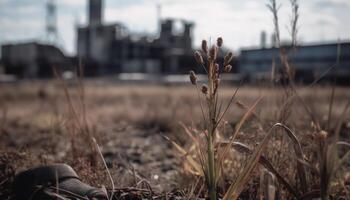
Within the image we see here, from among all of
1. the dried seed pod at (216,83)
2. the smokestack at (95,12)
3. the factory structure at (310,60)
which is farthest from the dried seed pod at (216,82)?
the smokestack at (95,12)

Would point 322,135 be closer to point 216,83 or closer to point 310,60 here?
point 216,83

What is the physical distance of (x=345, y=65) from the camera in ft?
113

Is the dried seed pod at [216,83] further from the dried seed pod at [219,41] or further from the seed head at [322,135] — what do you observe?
the seed head at [322,135]

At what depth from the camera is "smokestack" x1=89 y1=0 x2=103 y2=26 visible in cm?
4503

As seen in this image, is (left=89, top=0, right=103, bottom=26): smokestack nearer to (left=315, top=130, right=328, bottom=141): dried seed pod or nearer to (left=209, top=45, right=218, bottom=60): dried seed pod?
(left=209, top=45, right=218, bottom=60): dried seed pod

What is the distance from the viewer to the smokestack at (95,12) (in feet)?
148

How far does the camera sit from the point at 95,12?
45.2 m

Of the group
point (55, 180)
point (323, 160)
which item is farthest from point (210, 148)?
point (55, 180)

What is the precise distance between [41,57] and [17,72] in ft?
10.2

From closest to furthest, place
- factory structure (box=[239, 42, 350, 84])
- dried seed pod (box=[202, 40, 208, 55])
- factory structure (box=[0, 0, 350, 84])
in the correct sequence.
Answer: dried seed pod (box=[202, 40, 208, 55]) < factory structure (box=[239, 42, 350, 84]) < factory structure (box=[0, 0, 350, 84])

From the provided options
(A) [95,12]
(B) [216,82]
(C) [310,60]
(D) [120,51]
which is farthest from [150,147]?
(A) [95,12]

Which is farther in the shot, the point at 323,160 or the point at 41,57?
the point at 41,57

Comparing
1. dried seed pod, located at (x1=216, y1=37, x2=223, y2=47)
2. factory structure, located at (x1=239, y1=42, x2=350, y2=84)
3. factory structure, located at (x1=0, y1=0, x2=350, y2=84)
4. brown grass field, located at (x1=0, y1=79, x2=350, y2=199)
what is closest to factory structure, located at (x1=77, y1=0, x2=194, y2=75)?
factory structure, located at (x1=0, y1=0, x2=350, y2=84)

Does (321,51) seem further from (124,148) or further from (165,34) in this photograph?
(124,148)
